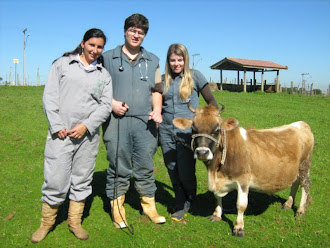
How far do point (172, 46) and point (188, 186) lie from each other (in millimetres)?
2312

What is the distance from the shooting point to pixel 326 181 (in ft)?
25.3

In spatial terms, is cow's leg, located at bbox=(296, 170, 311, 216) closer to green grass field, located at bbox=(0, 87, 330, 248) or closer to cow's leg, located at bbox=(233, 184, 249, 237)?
green grass field, located at bbox=(0, 87, 330, 248)

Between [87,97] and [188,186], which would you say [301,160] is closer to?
[188,186]

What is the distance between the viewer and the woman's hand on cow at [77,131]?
14.4 feet

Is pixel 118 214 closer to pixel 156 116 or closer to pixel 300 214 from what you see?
pixel 156 116

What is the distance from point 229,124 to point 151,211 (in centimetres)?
190

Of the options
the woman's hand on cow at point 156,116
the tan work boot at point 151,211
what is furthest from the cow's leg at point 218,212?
the woman's hand on cow at point 156,116

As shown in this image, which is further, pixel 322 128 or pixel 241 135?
pixel 322 128

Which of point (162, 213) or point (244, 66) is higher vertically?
point (244, 66)

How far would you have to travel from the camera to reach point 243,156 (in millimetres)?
5227

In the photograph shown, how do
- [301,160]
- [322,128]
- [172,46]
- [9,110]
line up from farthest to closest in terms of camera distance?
[9,110], [322,128], [301,160], [172,46]

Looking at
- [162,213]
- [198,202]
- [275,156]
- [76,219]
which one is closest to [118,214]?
[76,219]

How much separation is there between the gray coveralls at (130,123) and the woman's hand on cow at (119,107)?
151 millimetres

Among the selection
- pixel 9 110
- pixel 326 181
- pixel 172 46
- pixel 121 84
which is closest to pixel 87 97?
pixel 121 84
